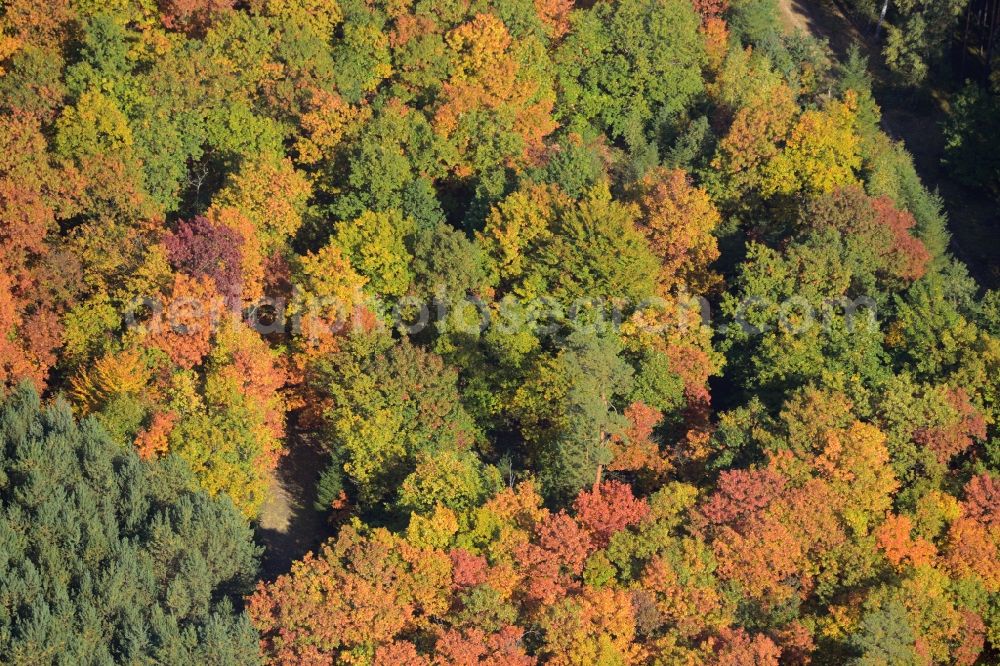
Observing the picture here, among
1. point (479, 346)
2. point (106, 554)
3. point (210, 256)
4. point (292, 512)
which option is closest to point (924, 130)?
point (479, 346)

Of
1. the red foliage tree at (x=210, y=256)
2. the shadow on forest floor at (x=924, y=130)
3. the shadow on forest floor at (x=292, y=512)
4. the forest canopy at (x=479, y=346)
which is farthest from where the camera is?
the shadow on forest floor at (x=924, y=130)

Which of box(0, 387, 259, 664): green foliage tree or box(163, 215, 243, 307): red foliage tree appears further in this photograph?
box(163, 215, 243, 307): red foliage tree

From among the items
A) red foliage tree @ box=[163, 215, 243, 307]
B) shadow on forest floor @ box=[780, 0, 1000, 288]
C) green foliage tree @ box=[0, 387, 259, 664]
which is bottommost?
green foliage tree @ box=[0, 387, 259, 664]

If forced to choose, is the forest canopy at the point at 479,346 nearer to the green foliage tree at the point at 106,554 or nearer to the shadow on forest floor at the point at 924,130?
the green foliage tree at the point at 106,554

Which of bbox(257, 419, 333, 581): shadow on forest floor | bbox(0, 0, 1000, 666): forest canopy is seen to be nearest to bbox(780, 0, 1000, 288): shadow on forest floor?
bbox(0, 0, 1000, 666): forest canopy

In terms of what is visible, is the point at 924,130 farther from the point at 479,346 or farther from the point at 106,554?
the point at 106,554

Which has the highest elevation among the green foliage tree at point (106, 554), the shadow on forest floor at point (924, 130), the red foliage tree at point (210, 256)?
the shadow on forest floor at point (924, 130)

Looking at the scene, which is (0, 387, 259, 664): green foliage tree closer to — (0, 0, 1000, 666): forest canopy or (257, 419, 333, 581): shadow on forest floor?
(0, 0, 1000, 666): forest canopy

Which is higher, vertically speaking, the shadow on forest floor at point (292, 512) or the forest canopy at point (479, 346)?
the forest canopy at point (479, 346)

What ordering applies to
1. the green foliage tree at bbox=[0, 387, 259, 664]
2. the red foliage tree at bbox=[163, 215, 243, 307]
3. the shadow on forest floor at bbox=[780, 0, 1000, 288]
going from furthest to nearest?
the shadow on forest floor at bbox=[780, 0, 1000, 288]
the red foliage tree at bbox=[163, 215, 243, 307]
the green foliage tree at bbox=[0, 387, 259, 664]

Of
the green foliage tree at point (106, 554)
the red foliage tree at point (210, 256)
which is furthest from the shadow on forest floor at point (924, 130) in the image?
the green foliage tree at point (106, 554)

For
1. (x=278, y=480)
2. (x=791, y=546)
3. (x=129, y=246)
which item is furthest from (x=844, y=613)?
(x=129, y=246)

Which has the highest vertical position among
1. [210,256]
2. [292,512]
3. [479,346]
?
[479,346]
